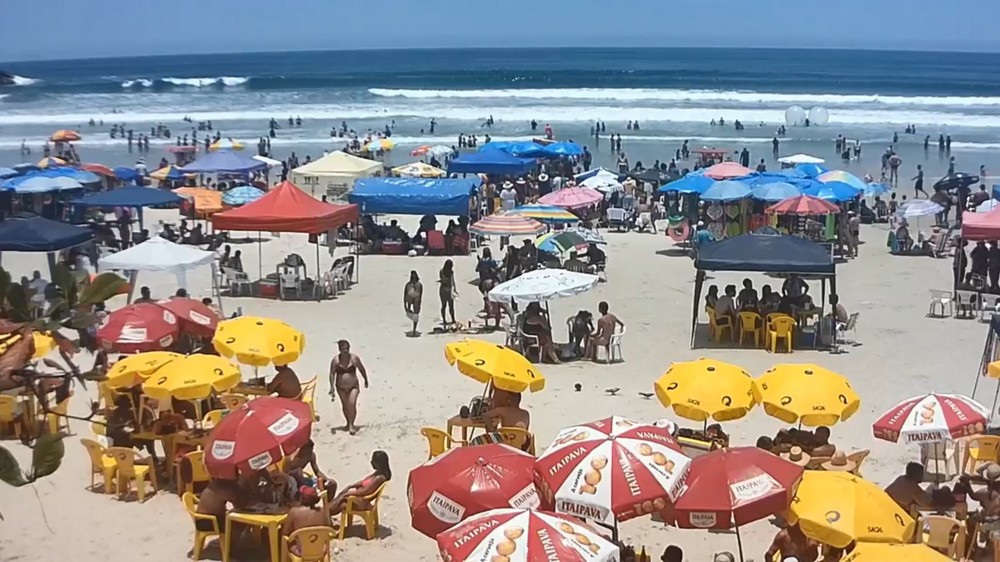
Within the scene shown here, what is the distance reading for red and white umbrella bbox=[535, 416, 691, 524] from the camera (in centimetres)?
612

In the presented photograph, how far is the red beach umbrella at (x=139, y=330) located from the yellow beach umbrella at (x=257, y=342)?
83cm

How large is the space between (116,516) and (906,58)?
133 m

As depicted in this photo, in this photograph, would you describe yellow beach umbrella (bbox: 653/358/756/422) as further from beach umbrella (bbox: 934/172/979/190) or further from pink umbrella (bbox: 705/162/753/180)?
beach umbrella (bbox: 934/172/979/190)

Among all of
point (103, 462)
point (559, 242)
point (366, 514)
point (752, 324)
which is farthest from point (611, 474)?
point (559, 242)

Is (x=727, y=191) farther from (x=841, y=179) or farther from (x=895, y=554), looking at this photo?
(x=895, y=554)

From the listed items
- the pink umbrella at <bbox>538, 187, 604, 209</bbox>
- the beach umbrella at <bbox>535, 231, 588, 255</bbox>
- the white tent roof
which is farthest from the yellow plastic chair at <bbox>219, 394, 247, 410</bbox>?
the pink umbrella at <bbox>538, 187, 604, 209</bbox>

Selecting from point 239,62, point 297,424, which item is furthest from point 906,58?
point 297,424

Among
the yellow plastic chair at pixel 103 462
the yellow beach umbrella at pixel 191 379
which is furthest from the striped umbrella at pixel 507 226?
the yellow plastic chair at pixel 103 462

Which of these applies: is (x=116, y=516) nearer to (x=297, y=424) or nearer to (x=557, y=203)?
(x=297, y=424)

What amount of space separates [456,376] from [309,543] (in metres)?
5.79

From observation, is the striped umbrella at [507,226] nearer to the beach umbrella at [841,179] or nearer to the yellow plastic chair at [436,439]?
the beach umbrella at [841,179]

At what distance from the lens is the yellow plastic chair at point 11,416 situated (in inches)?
385

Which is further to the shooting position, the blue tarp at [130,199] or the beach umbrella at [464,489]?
the blue tarp at [130,199]

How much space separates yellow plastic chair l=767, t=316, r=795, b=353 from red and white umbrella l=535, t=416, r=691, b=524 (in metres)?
7.89
